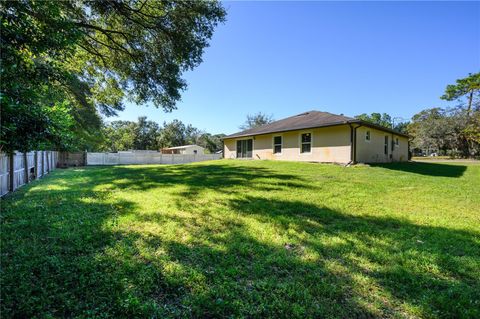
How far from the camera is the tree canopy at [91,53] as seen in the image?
3127 millimetres

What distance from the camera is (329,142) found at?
13281 millimetres

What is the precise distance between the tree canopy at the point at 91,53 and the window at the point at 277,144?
7668 mm

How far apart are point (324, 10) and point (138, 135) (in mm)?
47407

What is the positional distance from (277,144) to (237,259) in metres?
13.8

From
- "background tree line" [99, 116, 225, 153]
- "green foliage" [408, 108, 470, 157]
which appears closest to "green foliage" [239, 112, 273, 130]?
"background tree line" [99, 116, 225, 153]

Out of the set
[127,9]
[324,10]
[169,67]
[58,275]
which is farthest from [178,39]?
[58,275]

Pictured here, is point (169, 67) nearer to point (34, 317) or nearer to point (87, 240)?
point (87, 240)

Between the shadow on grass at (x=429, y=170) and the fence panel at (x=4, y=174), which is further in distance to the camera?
the shadow on grass at (x=429, y=170)

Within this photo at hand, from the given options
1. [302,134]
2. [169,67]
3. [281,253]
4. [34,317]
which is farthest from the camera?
[302,134]

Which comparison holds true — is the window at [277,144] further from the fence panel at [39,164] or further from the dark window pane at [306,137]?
the fence panel at [39,164]

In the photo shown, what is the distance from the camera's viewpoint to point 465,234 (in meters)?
3.74

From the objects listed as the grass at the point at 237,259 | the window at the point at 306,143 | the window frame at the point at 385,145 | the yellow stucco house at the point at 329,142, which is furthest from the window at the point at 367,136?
the grass at the point at 237,259

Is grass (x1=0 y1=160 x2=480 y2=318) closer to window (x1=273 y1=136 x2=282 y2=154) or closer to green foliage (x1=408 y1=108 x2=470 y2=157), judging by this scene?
window (x1=273 y1=136 x2=282 y2=154)

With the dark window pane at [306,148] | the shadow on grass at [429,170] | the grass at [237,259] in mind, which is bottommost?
the grass at [237,259]
